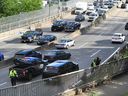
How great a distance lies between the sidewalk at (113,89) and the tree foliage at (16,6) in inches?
2545

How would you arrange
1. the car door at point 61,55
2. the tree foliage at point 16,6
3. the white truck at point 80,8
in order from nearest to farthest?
the car door at point 61,55, the tree foliage at point 16,6, the white truck at point 80,8

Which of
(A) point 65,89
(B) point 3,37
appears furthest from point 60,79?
(B) point 3,37

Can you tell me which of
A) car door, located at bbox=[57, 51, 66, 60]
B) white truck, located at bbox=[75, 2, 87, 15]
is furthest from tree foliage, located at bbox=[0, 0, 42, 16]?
car door, located at bbox=[57, 51, 66, 60]

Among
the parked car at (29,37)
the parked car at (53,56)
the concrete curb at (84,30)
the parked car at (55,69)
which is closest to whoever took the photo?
the concrete curb at (84,30)

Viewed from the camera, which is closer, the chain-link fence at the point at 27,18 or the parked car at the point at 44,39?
the parked car at the point at 44,39

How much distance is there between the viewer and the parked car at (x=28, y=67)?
105ft

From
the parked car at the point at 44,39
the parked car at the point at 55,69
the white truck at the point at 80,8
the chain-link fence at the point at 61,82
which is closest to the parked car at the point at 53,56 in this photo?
the parked car at the point at 55,69

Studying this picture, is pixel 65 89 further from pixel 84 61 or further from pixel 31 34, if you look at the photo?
pixel 31 34

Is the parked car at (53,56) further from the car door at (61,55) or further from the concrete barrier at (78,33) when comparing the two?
the concrete barrier at (78,33)

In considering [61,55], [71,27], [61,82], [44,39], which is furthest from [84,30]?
[61,82]

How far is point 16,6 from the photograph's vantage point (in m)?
98.3

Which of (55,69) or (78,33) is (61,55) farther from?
(78,33)

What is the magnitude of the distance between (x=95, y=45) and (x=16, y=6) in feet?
147

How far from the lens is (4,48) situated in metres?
54.1
